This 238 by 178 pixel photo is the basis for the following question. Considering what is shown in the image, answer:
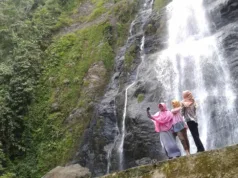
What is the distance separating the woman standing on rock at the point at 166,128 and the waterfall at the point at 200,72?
16.9ft

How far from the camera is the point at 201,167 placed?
18.1ft

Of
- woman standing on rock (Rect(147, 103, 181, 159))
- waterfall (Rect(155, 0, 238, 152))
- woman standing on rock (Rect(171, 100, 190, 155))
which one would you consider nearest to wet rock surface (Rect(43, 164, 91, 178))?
waterfall (Rect(155, 0, 238, 152))

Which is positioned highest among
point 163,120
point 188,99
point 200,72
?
point 200,72

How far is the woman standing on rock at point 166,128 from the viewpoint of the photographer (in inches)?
290

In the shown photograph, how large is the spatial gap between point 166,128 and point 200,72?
7.86 meters

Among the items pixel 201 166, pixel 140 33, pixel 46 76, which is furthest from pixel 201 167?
pixel 46 76

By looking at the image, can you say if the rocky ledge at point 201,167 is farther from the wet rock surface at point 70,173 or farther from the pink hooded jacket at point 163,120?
the wet rock surface at point 70,173

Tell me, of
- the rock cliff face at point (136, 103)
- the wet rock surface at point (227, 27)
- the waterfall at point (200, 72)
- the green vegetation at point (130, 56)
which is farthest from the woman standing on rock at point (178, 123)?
→ the green vegetation at point (130, 56)

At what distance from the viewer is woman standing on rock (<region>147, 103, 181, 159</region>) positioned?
7375 millimetres

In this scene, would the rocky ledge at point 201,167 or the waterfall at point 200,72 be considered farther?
the waterfall at point 200,72

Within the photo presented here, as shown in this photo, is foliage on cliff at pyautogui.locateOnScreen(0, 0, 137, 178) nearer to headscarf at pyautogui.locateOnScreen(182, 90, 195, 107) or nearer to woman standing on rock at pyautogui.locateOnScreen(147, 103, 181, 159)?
woman standing on rock at pyautogui.locateOnScreen(147, 103, 181, 159)

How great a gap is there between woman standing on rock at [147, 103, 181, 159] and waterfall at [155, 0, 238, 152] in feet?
16.9

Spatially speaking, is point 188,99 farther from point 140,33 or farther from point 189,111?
point 140,33

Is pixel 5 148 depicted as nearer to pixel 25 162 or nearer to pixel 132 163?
pixel 25 162
